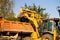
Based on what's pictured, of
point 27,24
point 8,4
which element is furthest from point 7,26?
point 8,4

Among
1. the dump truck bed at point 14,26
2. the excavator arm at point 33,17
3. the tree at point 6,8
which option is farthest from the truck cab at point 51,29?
the tree at point 6,8

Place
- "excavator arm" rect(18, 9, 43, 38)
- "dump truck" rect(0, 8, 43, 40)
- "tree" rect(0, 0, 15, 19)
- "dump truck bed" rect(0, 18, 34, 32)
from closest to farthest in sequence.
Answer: "dump truck bed" rect(0, 18, 34, 32) → "dump truck" rect(0, 8, 43, 40) → "excavator arm" rect(18, 9, 43, 38) → "tree" rect(0, 0, 15, 19)

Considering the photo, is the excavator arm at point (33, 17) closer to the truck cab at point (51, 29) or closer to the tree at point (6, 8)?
the truck cab at point (51, 29)

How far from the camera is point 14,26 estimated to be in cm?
1695

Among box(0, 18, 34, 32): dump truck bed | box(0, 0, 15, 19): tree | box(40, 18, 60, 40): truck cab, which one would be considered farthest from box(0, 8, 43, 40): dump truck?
box(0, 0, 15, 19): tree

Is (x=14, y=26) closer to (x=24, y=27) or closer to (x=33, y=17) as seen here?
(x=24, y=27)

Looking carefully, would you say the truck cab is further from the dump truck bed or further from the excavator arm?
the dump truck bed

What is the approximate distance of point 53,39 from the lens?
1688 centimetres

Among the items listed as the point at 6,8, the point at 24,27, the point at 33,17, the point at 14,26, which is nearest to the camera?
the point at 14,26

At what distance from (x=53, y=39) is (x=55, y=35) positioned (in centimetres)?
40

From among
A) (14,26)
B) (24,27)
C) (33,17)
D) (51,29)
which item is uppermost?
(33,17)

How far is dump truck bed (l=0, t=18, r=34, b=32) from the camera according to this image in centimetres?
1603

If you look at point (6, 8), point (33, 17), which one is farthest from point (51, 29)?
point (6, 8)

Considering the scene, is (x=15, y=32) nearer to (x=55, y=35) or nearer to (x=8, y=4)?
(x=55, y=35)
